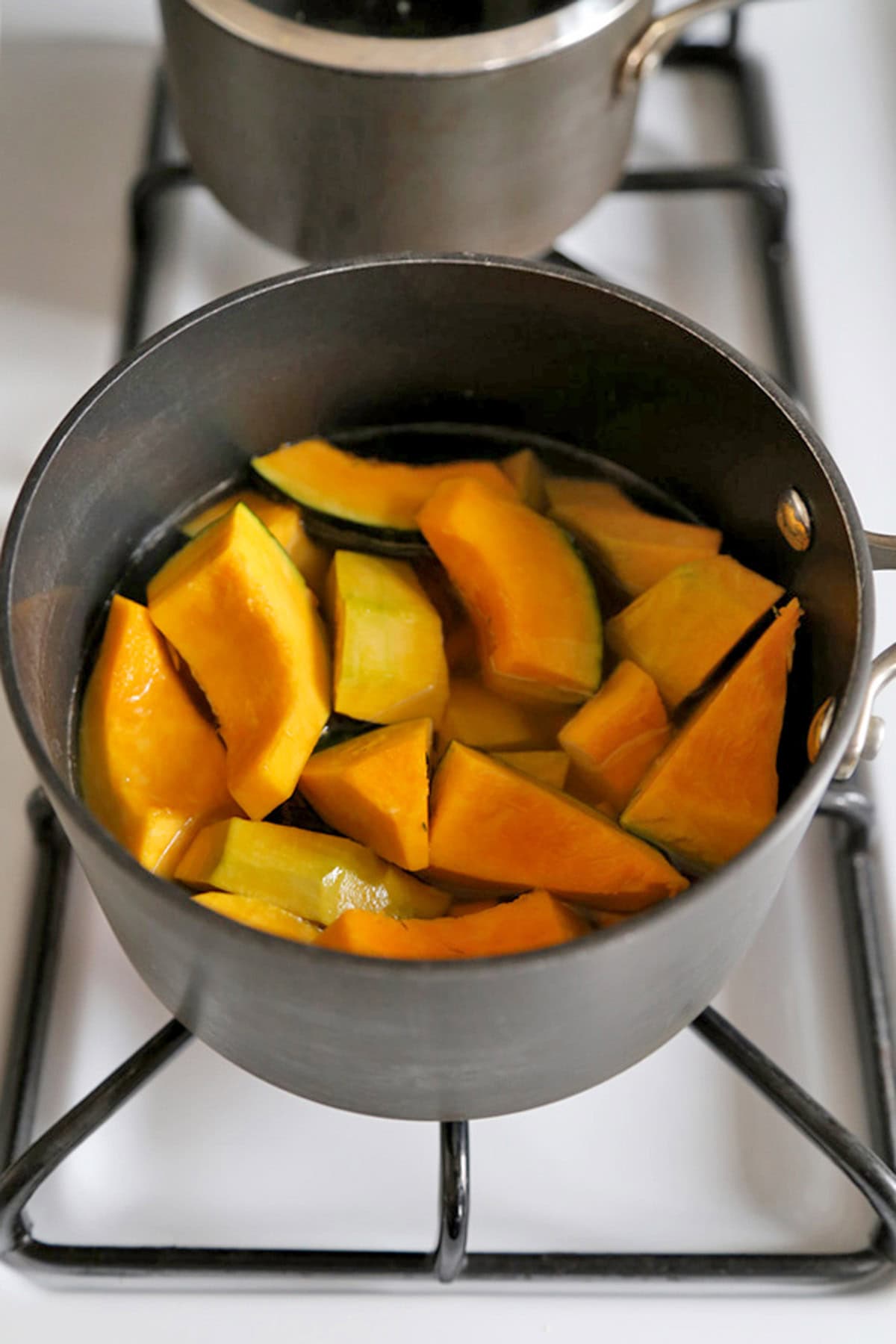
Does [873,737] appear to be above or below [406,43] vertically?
below

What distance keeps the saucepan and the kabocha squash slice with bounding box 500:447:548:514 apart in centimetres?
2

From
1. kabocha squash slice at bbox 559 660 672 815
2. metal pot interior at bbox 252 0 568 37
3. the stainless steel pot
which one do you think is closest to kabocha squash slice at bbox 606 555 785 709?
kabocha squash slice at bbox 559 660 672 815

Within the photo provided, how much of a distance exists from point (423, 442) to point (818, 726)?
27cm

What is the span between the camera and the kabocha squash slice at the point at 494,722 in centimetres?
65

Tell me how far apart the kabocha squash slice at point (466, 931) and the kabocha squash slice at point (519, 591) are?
0.39 ft

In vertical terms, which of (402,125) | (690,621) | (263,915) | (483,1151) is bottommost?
(483,1151)

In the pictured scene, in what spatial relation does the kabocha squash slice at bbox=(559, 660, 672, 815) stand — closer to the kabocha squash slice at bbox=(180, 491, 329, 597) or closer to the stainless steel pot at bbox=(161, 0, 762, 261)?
the kabocha squash slice at bbox=(180, 491, 329, 597)

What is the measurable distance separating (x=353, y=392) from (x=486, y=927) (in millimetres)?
290

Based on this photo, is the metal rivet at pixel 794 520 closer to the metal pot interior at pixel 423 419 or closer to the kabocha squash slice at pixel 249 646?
the metal pot interior at pixel 423 419

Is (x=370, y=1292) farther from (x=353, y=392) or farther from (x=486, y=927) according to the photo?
(x=353, y=392)

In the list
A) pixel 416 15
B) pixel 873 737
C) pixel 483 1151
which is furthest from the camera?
pixel 416 15

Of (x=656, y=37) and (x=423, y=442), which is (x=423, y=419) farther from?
(x=656, y=37)

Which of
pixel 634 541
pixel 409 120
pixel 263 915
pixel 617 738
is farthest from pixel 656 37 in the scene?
pixel 263 915

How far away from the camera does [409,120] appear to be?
716 mm
